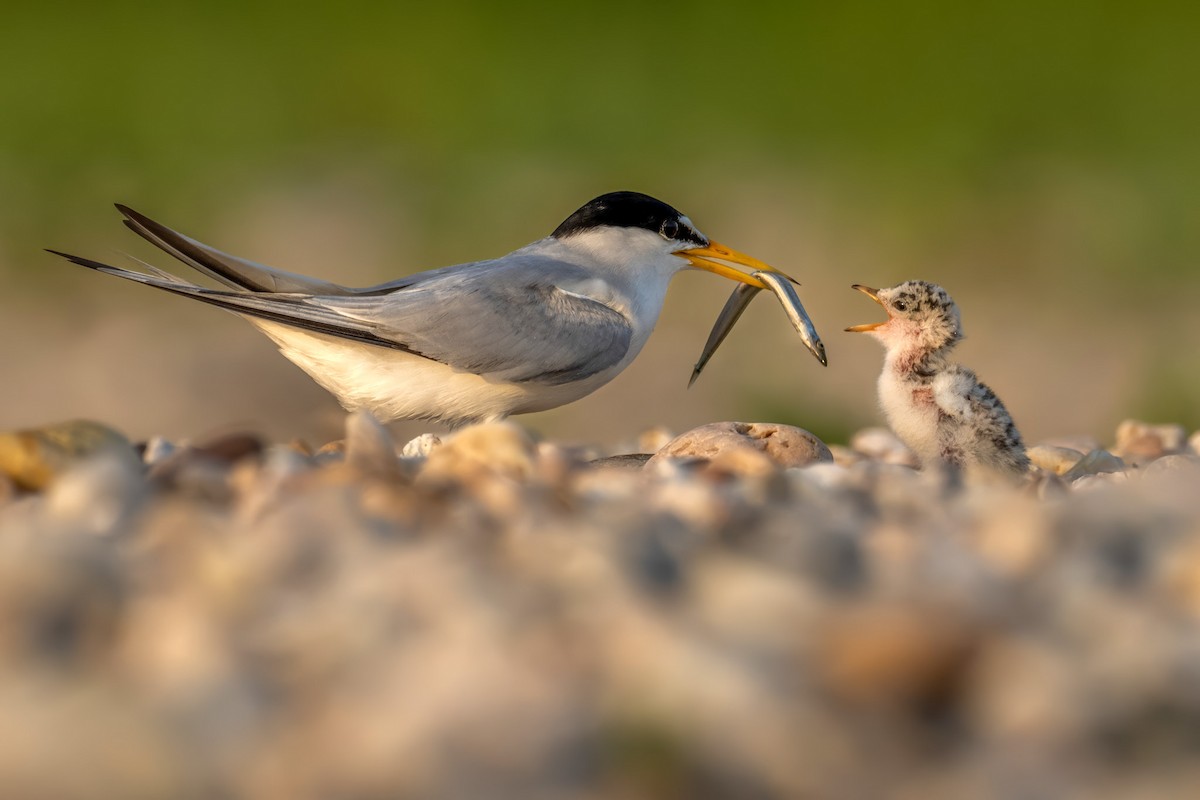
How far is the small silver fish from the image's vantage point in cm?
373

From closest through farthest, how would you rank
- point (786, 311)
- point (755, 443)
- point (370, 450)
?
1. point (370, 450)
2. point (755, 443)
3. point (786, 311)

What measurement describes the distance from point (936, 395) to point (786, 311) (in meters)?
0.55

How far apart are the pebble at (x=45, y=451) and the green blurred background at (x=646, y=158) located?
530 centimetres

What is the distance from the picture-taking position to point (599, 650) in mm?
1533

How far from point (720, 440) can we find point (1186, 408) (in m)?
4.03

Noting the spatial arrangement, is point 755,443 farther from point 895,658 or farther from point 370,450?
point 895,658

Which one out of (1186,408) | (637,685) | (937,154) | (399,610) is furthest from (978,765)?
(937,154)

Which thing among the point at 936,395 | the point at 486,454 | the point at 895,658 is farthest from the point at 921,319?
the point at 895,658

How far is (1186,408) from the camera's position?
653cm

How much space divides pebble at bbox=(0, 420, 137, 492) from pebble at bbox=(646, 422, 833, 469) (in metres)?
1.01

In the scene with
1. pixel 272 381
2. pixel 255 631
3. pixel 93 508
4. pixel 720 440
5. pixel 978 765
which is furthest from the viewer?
pixel 272 381

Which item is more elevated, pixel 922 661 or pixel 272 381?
pixel 922 661

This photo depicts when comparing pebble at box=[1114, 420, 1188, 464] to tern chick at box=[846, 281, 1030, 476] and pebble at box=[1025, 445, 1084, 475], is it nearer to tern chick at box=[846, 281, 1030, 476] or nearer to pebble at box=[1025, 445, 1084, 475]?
pebble at box=[1025, 445, 1084, 475]

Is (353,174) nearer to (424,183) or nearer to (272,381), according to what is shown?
(424,183)
